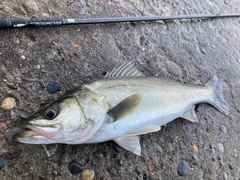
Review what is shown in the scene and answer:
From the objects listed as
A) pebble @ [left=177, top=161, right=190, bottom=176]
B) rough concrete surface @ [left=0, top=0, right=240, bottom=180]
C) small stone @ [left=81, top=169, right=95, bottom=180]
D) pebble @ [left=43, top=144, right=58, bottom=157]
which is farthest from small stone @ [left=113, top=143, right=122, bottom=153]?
pebble @ [left=177, top=161, right=190, bottom=176]

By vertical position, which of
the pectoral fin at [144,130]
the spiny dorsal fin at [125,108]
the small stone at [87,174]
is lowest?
the small stone at [87,174]

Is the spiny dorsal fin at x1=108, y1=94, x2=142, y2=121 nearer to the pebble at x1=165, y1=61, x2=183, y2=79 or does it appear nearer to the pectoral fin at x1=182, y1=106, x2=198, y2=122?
the pectoral fin at x1=182, y1=106, x2=198, y2=122

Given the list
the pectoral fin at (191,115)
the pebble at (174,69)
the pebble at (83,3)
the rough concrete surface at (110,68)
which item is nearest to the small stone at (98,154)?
the rough concrete surface at (110,68)

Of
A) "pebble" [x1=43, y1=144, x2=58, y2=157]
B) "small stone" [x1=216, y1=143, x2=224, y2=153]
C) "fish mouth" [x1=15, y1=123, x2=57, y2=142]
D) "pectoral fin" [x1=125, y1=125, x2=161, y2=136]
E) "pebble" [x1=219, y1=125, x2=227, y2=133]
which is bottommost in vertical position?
"small stone" [x1=216, y1=143, x2=224, y2=153]

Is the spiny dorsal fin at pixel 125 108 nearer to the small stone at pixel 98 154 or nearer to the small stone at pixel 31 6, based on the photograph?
the small stone at pixel 98 154

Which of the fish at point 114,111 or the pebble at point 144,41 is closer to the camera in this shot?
the fish at point 114,111

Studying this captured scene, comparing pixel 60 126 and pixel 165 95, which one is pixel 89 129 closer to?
pixel 60 126

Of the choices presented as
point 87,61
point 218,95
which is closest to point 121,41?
point 87,61
